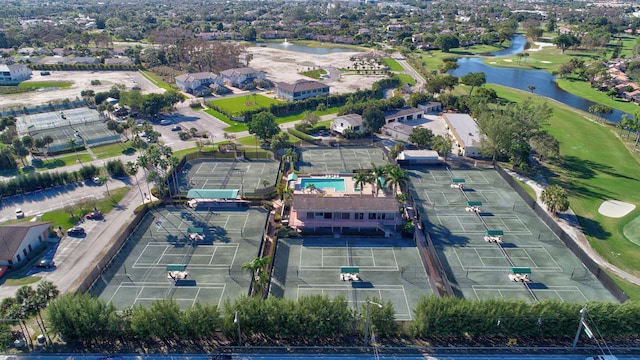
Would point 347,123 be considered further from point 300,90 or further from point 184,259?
point 184,259

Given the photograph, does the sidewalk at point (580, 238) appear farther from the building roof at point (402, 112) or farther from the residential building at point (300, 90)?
the residential building at point (300, 90)

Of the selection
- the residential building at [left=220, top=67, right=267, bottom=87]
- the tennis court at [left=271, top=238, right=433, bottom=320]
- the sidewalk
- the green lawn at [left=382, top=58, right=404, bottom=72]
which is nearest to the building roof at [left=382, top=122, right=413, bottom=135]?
the sidewalk

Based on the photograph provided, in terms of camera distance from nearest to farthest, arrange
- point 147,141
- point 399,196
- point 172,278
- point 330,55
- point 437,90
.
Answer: point 172,278, point 399,196, point 147,141, point 437,90, point 330,55

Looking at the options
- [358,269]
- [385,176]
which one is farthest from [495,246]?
[358,269]

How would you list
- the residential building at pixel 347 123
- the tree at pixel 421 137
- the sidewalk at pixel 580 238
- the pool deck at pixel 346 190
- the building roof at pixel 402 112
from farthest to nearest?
the building roof at pixel 402 112 < the residential building at pixel 347 123 < the tree at pixel 421 137 < the pool deck at pixel 346 190 < the sidewalk at pixel 580 238

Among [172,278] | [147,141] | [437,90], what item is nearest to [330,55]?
[437,90]

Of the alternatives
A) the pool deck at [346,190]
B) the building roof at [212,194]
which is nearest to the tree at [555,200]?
the pool deck at [346,190]

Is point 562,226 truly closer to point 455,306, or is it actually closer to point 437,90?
point 455,306
